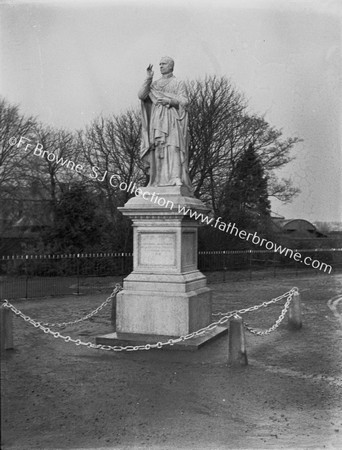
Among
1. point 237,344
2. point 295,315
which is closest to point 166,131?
Result: point 237,344

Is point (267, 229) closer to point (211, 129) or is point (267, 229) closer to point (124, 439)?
point (211, 129)

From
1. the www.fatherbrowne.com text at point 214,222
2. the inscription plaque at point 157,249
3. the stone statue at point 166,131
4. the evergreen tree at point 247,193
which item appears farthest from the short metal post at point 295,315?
the evergreen tree at point 247,193

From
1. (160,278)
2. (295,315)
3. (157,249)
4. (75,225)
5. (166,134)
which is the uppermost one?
(166,134)

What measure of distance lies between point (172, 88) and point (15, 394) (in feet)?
21.5

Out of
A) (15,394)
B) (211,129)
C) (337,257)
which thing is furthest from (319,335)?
(337,257)

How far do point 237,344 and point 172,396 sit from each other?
195cm

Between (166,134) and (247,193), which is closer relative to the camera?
(166,134)

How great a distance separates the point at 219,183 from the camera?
3092cm

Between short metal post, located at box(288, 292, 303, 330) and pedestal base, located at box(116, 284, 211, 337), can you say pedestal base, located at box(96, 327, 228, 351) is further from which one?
short metal post, located at box(288, 292, 303, 330)

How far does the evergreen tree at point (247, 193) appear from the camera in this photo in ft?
101

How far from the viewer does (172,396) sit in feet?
22.8

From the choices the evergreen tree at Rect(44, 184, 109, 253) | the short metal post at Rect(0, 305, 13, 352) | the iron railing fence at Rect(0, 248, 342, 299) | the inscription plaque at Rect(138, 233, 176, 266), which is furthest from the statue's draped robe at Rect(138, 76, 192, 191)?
the evergreen tree at Rect(44, 184, 109, 253)

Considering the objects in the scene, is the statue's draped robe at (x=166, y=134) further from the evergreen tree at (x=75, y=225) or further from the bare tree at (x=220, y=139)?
the bare tree at (x=220, y=139)

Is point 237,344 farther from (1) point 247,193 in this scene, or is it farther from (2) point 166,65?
(1) point 247,193
